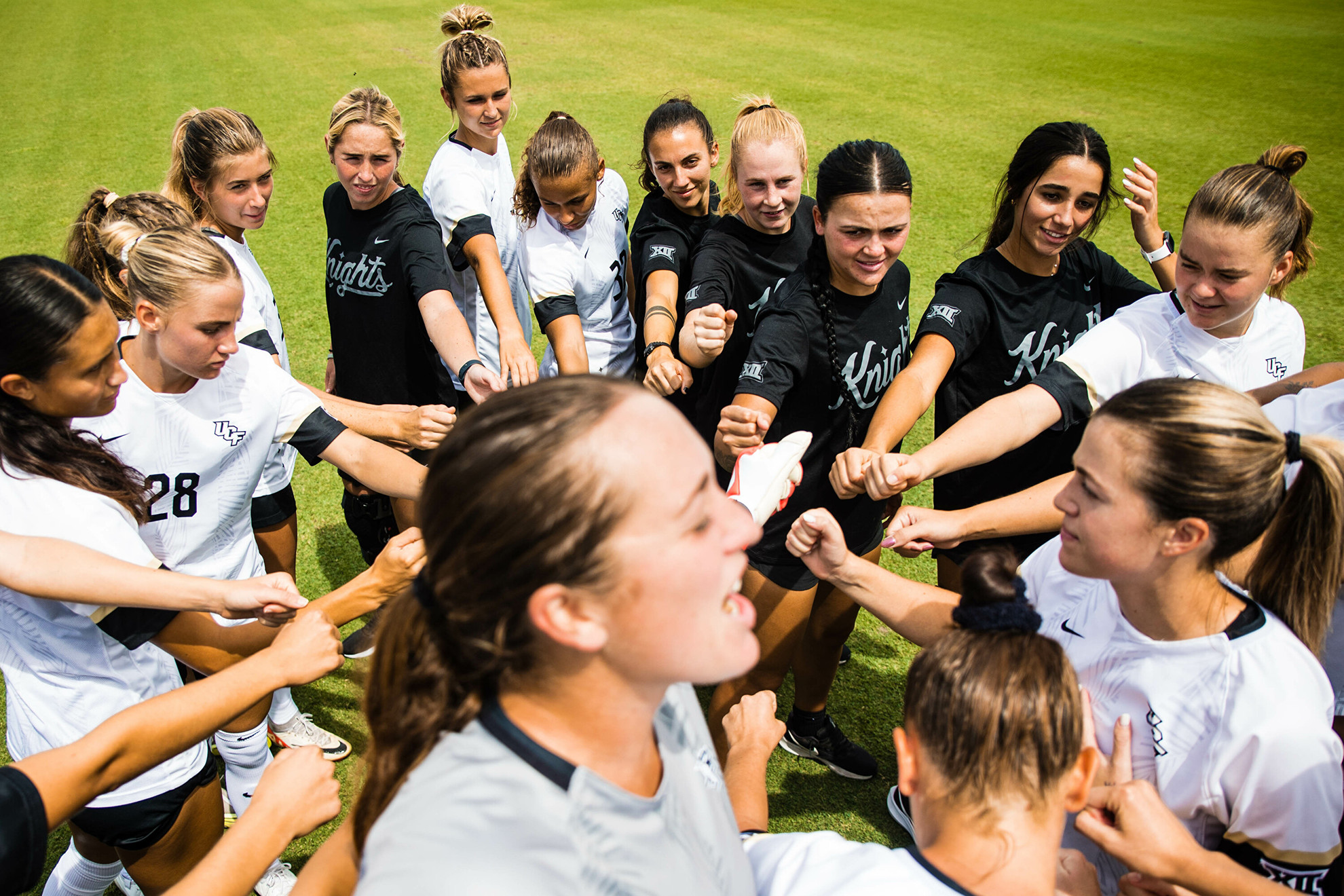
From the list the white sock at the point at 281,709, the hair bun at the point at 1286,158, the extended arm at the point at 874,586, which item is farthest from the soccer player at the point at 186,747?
the hair bun at the point at 1286,158

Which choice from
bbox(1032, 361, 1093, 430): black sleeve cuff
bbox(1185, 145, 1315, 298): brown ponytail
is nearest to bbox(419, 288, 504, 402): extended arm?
bbox(1032, 361, 1093, 430): black sleeve cuff

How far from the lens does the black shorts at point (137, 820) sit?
219 centimetres

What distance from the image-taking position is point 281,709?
131 inches

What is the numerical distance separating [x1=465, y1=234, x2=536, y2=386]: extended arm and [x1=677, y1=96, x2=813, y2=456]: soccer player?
0.65 m

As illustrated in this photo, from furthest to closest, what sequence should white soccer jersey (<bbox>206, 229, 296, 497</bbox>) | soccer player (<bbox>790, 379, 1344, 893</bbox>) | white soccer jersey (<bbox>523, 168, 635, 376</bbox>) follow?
1. white soccer jersey (<bbox>523, 168, 635, 376</bbox>)
2. white soccer jersey (<bbox>206, 229, 296, 497</bbox>)
3. soccer player (<bbox>790, 379, 1344, 893</bbox>)

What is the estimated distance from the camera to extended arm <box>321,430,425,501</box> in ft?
8.95

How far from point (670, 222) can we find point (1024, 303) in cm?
163

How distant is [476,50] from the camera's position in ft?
14.1

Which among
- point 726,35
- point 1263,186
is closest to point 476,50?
point 1263,186

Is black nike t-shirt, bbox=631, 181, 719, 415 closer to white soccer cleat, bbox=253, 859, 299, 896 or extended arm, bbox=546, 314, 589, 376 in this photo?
extended arm, bbox=546, 314, 589, 376

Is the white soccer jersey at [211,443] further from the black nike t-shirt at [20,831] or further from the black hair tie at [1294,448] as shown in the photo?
the black hair tie at [1294,448]

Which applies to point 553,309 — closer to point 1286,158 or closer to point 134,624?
point 134,624

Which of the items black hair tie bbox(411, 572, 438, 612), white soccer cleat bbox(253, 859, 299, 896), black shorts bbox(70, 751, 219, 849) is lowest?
white soccer cleat bbox(253, 859, 299, 896)

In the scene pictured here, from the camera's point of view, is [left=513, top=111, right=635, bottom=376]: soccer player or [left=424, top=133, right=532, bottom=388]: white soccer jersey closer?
[left=513, top=111, right=635, bottom=376]: soccer player
